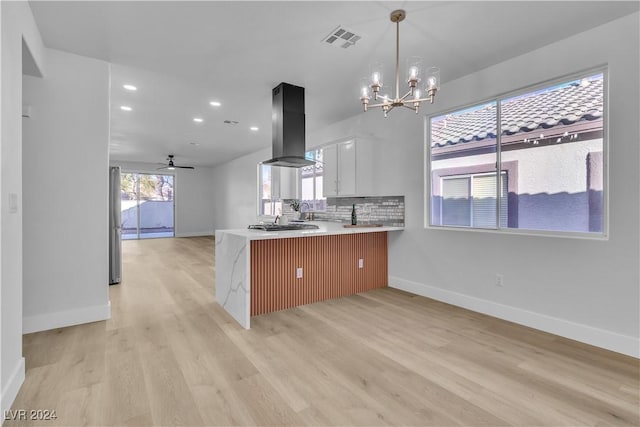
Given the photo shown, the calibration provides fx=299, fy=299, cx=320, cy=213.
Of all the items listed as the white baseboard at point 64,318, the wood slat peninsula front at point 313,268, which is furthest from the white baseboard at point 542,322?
the white baseboard at point 64,318

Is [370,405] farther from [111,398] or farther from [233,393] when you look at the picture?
[111,398]

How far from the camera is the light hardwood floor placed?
5.54 ft

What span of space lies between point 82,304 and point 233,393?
2.18 metres

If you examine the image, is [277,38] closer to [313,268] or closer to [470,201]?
[313,268]

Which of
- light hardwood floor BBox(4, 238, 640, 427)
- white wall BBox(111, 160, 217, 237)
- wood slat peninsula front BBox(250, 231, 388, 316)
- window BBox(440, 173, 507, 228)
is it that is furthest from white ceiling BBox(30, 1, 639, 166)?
white wall BBox(111, 160, 217, 237)

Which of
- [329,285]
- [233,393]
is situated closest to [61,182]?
[233,393]

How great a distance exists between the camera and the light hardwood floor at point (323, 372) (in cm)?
169

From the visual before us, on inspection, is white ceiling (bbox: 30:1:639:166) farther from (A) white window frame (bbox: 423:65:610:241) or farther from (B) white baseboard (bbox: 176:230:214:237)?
(B) white baseboard (bbox: 176:230:214:237)

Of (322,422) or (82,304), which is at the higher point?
(82,304)

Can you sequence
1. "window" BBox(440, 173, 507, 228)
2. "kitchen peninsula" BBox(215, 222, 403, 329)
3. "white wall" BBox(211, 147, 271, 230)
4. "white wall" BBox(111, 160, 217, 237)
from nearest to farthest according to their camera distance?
1. "kitchen peninsula" BBox(215, 222, 403, 329)
2. "window" BBox(440, 173, 507, 228)
3. "white wall" BBox(211, 147, 271, 230)
4. "white wall" BBox(111, 160, 217, 237)

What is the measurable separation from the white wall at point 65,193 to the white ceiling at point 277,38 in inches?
14.9

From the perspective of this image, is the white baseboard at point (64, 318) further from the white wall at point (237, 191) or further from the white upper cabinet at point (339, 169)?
the white wall at point (237, 191)

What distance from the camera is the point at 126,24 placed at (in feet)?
8.09

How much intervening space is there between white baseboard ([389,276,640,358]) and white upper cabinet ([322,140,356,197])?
1.82 meters
